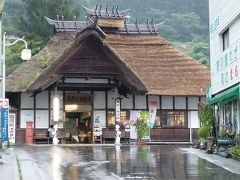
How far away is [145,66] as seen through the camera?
35.5m

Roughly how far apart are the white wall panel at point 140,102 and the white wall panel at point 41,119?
6077 mm

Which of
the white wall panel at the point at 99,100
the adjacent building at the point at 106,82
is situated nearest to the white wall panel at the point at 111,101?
the adjacent building at the point at 106,82

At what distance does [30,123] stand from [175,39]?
54.4 m

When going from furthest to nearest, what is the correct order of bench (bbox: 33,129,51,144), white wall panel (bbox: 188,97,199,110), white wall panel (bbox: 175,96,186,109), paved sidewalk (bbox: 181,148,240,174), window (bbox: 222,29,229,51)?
white wall panel (bbox: 188,97,199,110), white wall panel (bbox: 175,96,186,109), bench (bbox: 33,129,51,144), window (bbox: 222,29,229,51), paved sidewalk (bbox: 181,148,240,174)

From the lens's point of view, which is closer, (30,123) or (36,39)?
(30,123)

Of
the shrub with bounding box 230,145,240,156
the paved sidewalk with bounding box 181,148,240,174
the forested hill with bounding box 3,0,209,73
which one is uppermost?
the forested hill with bounding box 3,0,209,73

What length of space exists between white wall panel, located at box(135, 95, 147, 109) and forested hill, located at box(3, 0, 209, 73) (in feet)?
78.8

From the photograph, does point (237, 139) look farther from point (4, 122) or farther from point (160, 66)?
point (160, 66)

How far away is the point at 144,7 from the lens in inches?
3376

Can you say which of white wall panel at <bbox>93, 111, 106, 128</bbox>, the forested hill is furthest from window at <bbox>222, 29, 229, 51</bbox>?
the forested hill

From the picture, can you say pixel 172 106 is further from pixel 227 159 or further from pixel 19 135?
pixel 227 159

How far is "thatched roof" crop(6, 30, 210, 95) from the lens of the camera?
32.0 m

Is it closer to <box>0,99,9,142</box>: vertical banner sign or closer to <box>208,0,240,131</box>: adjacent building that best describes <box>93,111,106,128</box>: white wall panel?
<box>208,0,240,131</box>: adjacent building

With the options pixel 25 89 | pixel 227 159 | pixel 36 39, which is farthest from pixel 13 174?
pixel 36 39
